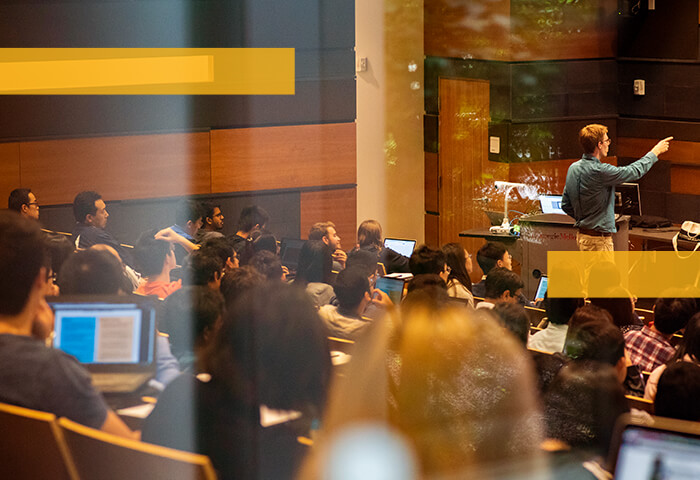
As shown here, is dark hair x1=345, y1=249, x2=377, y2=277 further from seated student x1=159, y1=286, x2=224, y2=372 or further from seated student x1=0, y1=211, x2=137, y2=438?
seated student x1=0, y1=211, x2=137, y2=438

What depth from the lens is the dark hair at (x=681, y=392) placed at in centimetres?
206

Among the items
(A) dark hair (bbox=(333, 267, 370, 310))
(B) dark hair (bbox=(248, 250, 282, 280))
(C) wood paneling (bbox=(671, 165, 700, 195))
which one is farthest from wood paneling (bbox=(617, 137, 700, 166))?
(A) dark hair (bbox=(333, 267, 370, 310))

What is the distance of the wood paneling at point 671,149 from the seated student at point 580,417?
4.93 m

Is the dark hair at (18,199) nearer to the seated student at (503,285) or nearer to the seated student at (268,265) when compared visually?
the seated student at (268,265)

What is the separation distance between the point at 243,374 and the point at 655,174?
5.68 metres

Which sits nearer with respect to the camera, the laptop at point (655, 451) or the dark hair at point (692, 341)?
the laptop at point (655, 451)

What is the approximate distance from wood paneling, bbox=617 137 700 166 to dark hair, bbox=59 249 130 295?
5071 millimetres

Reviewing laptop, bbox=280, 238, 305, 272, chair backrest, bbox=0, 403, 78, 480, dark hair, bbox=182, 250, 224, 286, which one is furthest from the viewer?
laptop, bbox=280, 238, 305, 272

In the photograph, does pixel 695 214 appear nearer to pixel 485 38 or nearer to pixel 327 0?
pixel 485 38

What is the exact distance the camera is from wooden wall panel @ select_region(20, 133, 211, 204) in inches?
236

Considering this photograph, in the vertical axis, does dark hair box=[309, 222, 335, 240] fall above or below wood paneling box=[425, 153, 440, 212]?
below

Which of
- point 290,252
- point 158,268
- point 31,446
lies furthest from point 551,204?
point 31,446
